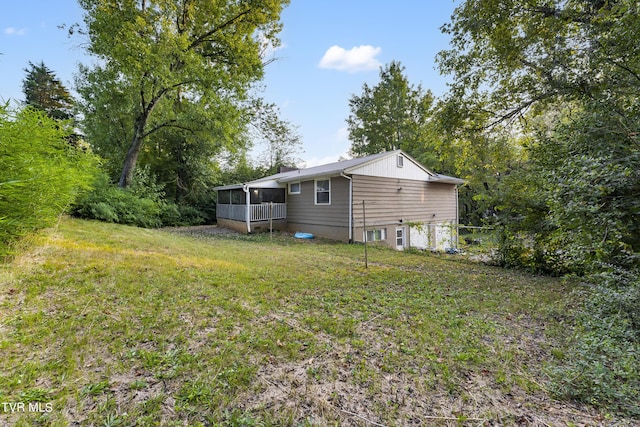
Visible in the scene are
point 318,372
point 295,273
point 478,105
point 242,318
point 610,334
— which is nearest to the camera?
point 318,372

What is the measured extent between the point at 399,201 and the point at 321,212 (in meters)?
3.86

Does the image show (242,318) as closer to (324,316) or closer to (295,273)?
(324,316)

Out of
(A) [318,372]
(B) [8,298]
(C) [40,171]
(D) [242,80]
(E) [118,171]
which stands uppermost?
(D) [242,80]

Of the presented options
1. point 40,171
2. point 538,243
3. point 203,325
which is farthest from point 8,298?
point 538,243

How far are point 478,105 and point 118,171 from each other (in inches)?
714

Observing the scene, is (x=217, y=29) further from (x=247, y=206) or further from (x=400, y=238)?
(x=400, y=238)

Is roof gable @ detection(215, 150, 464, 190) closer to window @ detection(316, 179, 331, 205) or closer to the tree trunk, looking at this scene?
window @ detection(316, 179, 331, 205)

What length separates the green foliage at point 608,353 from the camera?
1.89m

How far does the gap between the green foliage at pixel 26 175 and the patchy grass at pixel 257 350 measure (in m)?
0.65

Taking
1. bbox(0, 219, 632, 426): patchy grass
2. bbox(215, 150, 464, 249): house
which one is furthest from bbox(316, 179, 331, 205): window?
bbox(0, 219, 632, 426): patchy grass

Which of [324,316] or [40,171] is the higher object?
[40,171]

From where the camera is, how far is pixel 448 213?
52.2ft

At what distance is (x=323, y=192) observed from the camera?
1220 centimetres

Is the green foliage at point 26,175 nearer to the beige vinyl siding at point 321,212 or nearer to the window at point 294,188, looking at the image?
the beige vinyl siding at point 321,212
